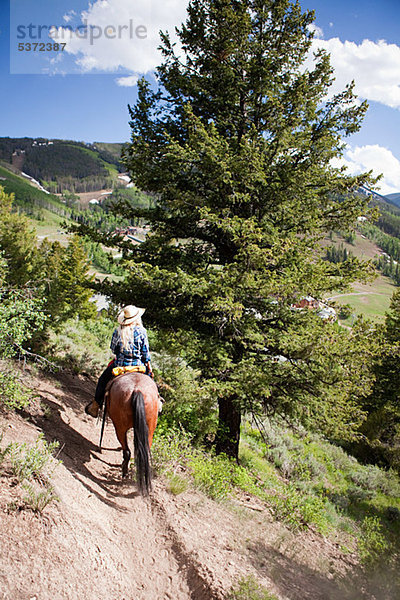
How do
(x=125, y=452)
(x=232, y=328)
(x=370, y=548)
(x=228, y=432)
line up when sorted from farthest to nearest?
(x=228, y=432) < (x=232, y=328) < (x=370, y=548) < (x=125, y=452)

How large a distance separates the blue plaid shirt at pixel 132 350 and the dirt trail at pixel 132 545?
6.31ft

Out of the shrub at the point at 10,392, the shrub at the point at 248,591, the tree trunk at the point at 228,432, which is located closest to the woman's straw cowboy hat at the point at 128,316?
the shrub at the point at 10,392

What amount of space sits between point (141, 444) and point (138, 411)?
0.50 meters

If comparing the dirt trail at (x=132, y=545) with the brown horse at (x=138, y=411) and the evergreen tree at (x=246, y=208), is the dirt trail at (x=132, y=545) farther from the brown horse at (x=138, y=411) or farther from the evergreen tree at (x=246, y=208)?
the evergreen tree at (x=246, y=208)

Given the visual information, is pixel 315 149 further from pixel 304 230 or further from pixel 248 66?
pixel 248 66

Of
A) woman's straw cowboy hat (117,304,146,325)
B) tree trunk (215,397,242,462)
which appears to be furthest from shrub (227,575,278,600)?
woman's straw cowboy hat (117,304,146,325)

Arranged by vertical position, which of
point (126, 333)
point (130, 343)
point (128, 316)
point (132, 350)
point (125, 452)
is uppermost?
point (128, 316)

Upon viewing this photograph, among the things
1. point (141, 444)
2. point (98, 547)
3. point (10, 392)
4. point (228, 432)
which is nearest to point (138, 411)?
point (141, 444)

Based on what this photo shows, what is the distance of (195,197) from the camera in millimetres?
7180

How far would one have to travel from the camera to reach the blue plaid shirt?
5.99m

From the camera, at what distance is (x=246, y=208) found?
794 cm

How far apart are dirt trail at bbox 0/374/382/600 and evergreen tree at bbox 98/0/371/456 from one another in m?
2.26

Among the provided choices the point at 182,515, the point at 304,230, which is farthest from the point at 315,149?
the point at 182,515

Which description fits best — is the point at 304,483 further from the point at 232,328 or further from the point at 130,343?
the point at 130,343
